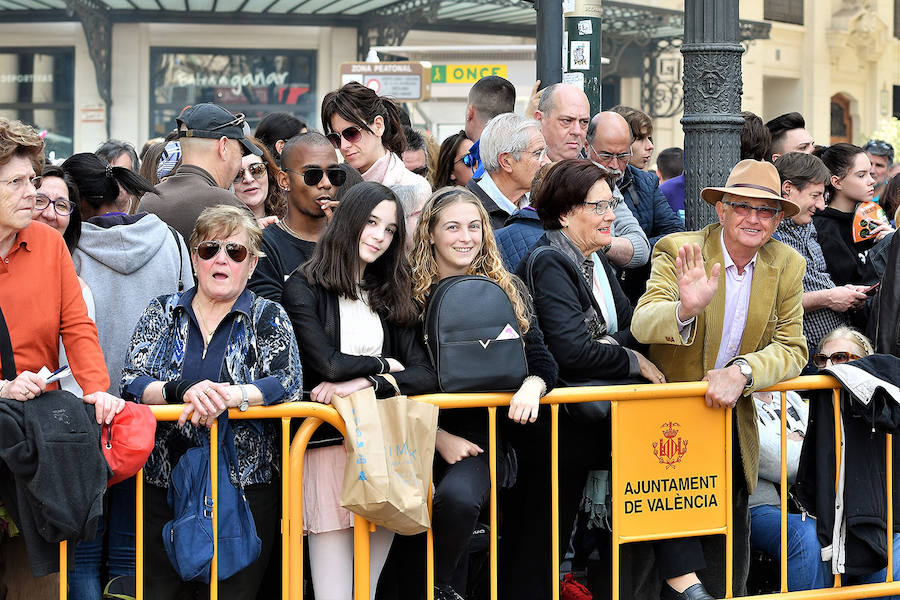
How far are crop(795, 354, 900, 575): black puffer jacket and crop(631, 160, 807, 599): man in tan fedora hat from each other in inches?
9.7

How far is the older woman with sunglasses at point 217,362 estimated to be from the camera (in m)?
4.25

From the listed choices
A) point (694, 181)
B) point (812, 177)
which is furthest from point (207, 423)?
point (812, 177)

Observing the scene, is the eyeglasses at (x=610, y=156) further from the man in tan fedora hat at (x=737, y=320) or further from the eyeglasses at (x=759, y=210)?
the eyeglasses at (x=759, y=210)

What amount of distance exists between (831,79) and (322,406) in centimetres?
2504

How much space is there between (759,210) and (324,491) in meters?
2.10

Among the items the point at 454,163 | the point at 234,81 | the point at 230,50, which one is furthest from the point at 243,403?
the point at 230,50

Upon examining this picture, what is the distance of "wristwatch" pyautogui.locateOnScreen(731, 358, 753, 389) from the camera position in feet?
15.3

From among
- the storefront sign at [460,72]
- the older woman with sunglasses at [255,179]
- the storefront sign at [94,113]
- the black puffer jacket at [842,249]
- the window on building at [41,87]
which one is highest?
the window on building at [41,87]

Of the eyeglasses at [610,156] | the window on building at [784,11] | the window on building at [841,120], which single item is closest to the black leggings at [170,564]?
the eyeglasses at [610,156]

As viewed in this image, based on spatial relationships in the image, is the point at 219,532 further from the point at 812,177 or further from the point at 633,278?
the point at 812,177

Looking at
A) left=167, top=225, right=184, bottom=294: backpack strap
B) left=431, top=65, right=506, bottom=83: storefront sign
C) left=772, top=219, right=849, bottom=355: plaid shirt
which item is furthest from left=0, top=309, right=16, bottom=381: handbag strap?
left=431, top=65, right=506, bottom=83: storefront sign

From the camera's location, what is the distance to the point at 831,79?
27.0 metres

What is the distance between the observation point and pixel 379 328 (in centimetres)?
449

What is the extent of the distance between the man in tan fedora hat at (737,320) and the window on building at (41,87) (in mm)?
18430
